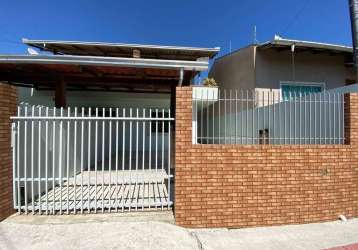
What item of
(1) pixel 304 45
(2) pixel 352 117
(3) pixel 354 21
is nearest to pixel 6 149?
(2) pixel 352 117

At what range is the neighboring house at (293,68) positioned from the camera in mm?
11109

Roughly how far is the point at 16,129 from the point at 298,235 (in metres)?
5.43

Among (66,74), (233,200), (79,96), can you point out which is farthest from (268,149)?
(79,96)

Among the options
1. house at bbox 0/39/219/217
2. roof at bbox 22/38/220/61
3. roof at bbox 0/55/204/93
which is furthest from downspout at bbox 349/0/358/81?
roof at bbox 22/38/220/61

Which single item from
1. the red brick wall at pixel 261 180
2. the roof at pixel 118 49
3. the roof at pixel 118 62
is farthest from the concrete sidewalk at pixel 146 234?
the roof at pixel 118 49

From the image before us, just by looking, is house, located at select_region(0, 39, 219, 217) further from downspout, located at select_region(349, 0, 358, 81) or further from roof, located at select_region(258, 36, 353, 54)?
downspout, located at select_region(349, 0, 358, 81)

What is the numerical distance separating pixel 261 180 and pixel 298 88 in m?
8.49

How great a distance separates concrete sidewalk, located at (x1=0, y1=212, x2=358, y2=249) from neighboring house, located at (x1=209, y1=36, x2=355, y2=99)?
771 centimetres

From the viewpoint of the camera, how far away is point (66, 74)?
796 centimetres

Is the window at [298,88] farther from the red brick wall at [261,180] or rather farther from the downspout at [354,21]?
the red brick wall at [261,180]

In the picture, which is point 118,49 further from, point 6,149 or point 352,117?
point 352,117

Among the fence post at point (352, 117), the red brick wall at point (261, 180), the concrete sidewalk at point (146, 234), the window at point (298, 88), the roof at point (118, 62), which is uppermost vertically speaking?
the window at point (298, 88)

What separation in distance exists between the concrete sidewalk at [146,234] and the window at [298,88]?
25.2 feet

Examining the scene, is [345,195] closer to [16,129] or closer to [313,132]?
[313,132]
